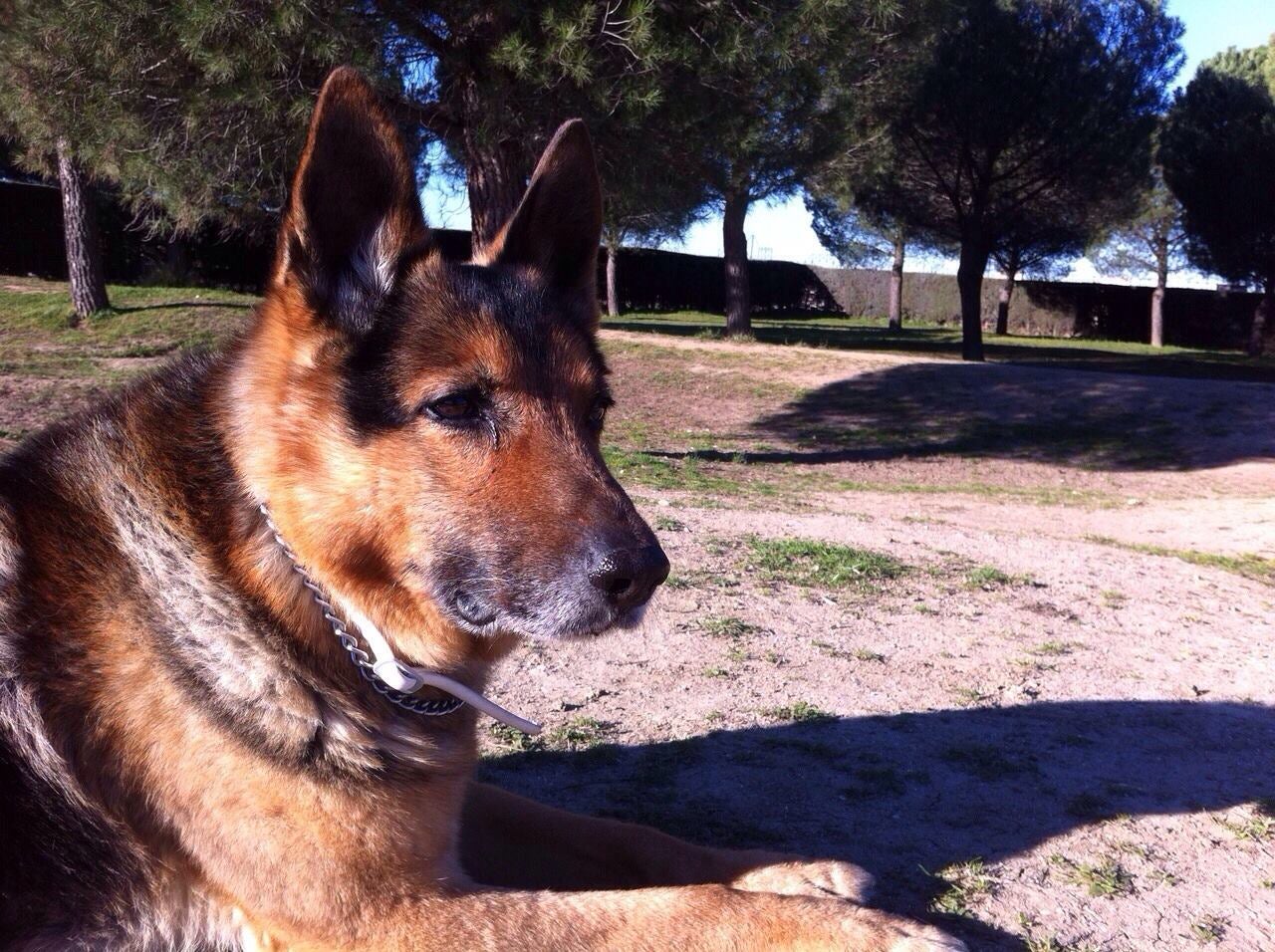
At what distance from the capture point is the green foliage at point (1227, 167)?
111 ft

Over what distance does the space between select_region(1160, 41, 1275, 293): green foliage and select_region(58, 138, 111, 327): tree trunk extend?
31.5 m

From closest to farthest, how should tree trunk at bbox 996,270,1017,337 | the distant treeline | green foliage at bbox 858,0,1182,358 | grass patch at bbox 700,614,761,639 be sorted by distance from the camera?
grass patch at bbox 700,614,761,639 → green foliage at bbox 858,0,1182,358 → the distant treeline → tree trunk at bbox 996,270,1017,337

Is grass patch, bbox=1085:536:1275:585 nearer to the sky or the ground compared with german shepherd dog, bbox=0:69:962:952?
nearer to the ground

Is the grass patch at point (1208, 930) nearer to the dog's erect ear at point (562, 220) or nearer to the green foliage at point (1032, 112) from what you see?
the dog's erect ear at point (562, 220)

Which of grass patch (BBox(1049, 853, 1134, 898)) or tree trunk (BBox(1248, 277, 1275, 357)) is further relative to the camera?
tree trunk (BBox(1248, 277, 1275, 357))

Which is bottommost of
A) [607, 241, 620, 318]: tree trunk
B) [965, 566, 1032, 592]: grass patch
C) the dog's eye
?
[965, 566, 1032, 592]: grass patch

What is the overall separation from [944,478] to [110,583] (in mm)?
12922

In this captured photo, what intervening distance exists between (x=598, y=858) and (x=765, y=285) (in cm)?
5334

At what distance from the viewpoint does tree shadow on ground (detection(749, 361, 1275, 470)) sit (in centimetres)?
1625

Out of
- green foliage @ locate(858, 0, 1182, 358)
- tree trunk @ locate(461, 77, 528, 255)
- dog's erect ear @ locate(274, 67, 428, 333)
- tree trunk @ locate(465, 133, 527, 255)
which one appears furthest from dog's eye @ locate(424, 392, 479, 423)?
green foliage @ locate(858, 0, 1182, 358)

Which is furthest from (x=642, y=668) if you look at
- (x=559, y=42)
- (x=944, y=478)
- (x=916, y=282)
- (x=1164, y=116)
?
(x=916, y=282)

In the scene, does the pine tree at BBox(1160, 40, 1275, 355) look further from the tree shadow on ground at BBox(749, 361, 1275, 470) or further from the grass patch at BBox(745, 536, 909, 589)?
the grass patch at BBox(745, 536, 909, 589)

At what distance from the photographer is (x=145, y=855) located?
102 inches

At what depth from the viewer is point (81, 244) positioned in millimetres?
20344
